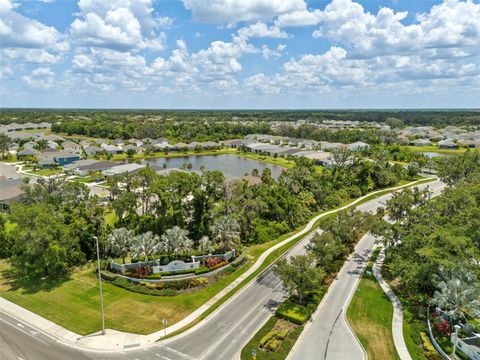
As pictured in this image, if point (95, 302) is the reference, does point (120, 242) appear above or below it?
above

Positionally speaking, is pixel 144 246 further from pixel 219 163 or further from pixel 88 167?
pixel 219 163

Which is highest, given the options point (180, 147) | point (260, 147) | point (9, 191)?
point (180, 147)

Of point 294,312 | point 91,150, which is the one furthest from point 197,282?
point 91,150

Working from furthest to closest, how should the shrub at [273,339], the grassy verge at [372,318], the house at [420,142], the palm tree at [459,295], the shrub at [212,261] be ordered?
the house at [420,142] < the shrub at [212,261] < the palm tree at [459,295] < the grassy verge at [372,318] < the shrub at [273,339]

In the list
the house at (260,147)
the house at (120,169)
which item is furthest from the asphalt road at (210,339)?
the house at (260,147)

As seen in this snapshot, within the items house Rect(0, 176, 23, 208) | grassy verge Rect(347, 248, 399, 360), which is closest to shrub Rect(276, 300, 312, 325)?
grassy verge Rect(347, 248, 399, 360)

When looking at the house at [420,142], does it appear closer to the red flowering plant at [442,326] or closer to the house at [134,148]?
the house at [134,148]
